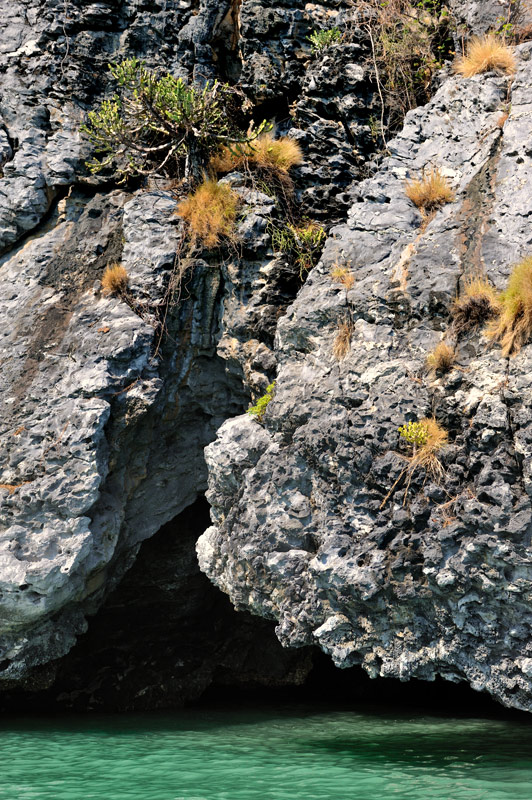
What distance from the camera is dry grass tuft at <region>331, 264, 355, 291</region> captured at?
9.04 m

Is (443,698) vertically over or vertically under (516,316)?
under

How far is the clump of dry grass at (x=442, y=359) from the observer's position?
7867 millimetres

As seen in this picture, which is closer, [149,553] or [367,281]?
[367,281]

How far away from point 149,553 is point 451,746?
5.50m

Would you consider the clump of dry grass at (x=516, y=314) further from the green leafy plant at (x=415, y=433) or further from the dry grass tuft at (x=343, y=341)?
the dry grass tuft at (x=343, y=341)

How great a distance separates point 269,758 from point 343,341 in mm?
4500

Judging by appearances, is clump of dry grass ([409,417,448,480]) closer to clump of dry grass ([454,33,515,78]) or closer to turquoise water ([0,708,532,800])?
turquoise water ([0,708,532,800])

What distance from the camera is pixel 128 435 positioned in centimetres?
1039

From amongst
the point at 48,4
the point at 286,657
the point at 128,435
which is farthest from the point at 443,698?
the point at 48,4

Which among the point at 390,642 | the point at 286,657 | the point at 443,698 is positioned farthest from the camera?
the point at 286,657

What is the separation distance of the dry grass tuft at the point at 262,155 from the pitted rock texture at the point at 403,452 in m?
1.63

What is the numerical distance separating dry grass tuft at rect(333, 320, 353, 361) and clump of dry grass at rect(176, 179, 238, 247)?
2680mm

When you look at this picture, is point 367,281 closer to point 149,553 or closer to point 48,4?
point 149,553

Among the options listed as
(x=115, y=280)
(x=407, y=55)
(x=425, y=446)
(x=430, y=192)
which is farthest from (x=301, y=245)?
(x=425, y=446)
